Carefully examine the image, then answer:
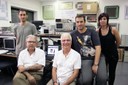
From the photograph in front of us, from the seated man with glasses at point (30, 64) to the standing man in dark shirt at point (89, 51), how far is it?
633 mm

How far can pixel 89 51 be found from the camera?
2252 mm

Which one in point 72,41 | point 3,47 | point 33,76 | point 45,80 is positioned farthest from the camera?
point 3,47

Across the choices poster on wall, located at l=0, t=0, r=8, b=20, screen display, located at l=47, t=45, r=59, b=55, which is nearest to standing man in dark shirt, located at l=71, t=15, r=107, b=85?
screen display, located at l=47, t=45, r=59, b=55

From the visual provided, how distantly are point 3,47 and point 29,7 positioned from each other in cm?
322

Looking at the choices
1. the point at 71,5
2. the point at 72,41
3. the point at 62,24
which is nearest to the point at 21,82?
the point at 72,41

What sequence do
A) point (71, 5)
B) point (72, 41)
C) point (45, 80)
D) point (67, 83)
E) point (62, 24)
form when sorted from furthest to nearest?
point (71, 5) < point (62, 24) < point (45, 80) < point (72, 41) < point (67, 83)

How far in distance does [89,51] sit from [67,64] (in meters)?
0.37

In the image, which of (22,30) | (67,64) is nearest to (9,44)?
(22,30)

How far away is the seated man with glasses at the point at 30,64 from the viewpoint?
2415mm

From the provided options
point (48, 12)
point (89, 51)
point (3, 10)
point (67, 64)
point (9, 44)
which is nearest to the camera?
point (67, 64)

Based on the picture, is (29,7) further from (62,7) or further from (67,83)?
(67,83)

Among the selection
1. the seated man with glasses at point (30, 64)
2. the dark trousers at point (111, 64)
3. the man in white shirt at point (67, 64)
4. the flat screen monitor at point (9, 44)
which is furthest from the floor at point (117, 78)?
the man in white shirt at point (67, 64)

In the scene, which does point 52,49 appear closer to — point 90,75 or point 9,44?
point 9,44

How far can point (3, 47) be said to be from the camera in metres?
4.19
